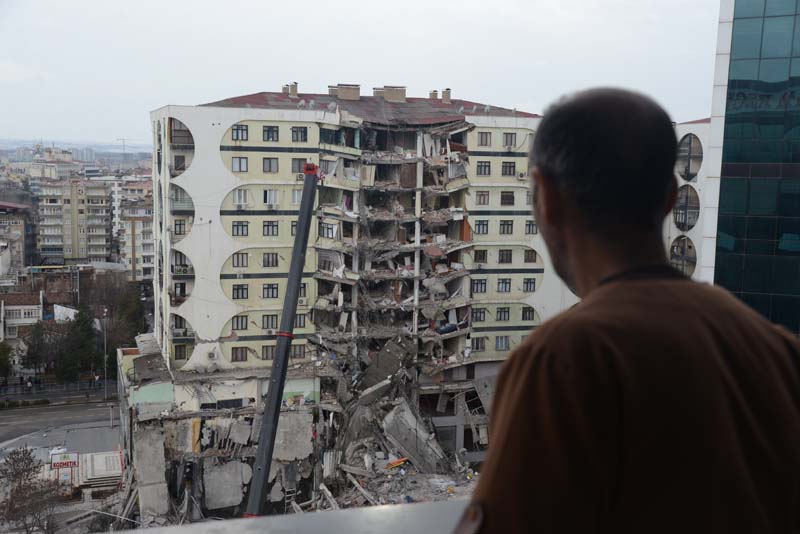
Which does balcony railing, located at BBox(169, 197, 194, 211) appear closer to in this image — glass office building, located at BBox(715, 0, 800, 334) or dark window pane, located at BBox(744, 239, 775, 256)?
glass office building, located at BBox(715, 0, 800, 334)

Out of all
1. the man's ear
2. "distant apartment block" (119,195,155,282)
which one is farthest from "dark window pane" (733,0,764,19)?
"distant apartment block" (119,195,155,282)

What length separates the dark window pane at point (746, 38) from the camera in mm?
4438

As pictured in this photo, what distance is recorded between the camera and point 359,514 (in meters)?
0.62

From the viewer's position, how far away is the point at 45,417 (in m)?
10.2

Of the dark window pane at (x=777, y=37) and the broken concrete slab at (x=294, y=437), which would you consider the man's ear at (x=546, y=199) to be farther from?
the broken concrete slab at (x=294, y=437)

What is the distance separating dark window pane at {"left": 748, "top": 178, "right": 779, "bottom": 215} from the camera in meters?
4.54

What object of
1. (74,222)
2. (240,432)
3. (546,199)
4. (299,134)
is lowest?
(240,432)

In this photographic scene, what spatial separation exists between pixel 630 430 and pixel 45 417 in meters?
11.1

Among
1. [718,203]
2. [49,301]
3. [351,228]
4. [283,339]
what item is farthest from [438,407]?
[49,301]

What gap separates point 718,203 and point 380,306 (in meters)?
4.74

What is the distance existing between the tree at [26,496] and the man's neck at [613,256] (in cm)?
654

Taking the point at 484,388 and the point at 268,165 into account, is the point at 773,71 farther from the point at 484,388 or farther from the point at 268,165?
the point at 484,388

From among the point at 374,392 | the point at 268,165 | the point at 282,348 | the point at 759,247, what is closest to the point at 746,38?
the point at 759,247

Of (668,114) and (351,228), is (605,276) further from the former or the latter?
(351,228)
